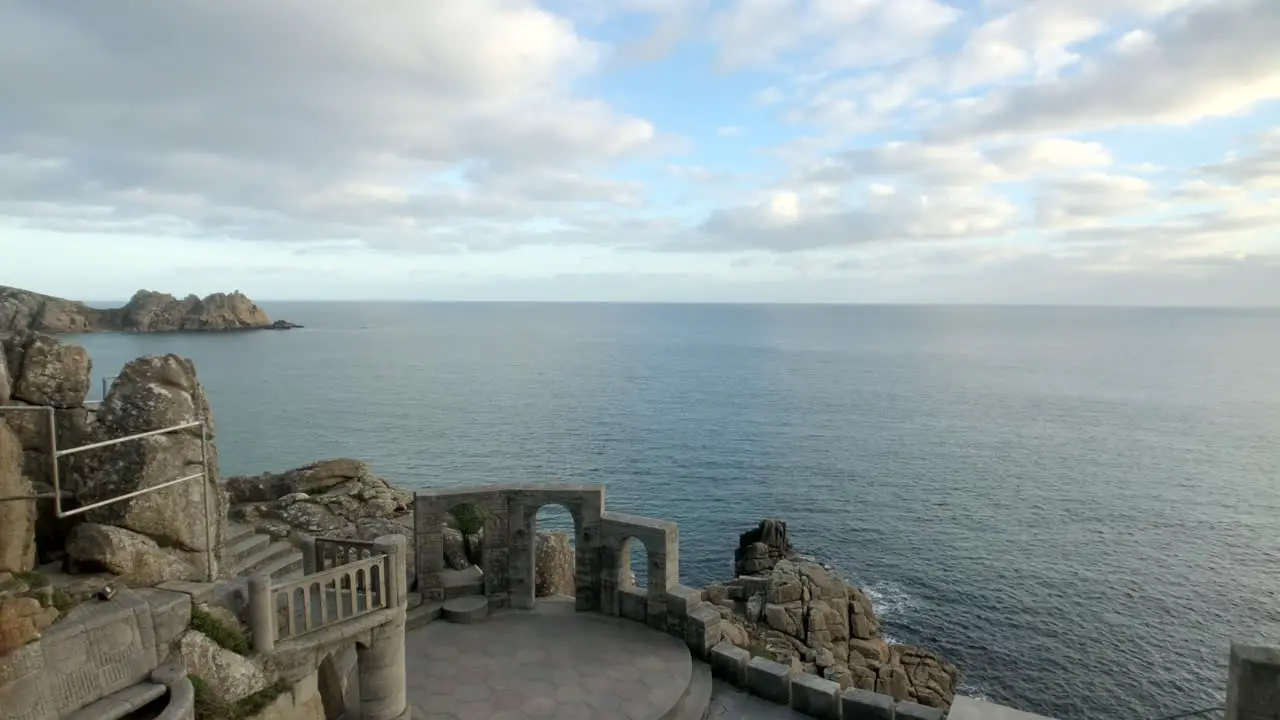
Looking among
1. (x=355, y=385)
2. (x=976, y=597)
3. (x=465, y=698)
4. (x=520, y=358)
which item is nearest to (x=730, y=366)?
(x=520, y=358)

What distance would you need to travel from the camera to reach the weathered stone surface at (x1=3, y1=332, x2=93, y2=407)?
35.9 ft

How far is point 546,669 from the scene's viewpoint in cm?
1541

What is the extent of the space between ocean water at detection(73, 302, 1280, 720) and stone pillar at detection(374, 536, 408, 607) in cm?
2940

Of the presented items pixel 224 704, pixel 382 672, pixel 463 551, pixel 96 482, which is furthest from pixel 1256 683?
pixel 463 551

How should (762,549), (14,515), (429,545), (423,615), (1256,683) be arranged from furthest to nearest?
1. (762,549)
2. (429,545)
3. (423,615)
4. (1256,683)
5. (14,515)

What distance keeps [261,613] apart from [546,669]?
646 cm

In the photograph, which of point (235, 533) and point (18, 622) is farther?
point (235, 533)

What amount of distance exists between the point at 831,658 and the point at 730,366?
109 meters

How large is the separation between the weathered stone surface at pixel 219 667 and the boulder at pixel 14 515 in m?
2.26

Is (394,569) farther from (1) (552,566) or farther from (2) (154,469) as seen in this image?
(1) (552,566)

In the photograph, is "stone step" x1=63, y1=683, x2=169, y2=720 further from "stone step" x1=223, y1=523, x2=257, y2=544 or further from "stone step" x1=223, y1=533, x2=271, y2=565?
"stone step" x1=223, y1=523, x2=257, y2=544

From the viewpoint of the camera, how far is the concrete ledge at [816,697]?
14.7 m

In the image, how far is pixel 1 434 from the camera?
964cm

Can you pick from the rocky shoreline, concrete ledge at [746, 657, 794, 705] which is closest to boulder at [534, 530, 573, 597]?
concrete ledge at [746, 657, 794, 705]
